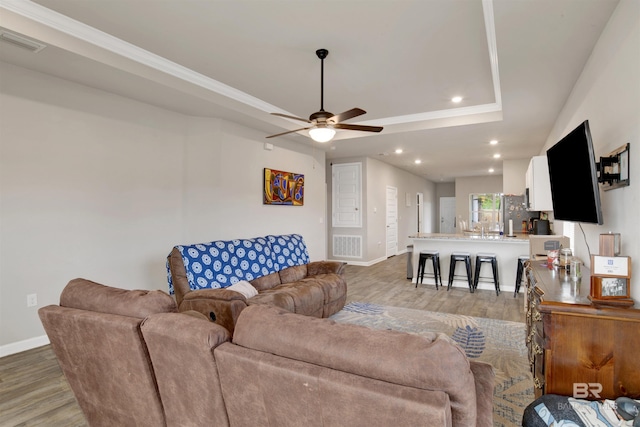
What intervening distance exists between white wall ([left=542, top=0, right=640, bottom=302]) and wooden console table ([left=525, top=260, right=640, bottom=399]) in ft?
1.17

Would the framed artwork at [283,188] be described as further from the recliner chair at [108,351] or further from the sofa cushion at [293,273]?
the recliner chair at [108,351]

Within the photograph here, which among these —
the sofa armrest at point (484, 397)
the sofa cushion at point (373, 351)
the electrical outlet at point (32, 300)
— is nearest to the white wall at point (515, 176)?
the sofa armrest at point (484, 397)

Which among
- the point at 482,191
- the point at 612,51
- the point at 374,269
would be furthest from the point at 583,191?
the point at 482,191

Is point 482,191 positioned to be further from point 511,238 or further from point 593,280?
point 593,280

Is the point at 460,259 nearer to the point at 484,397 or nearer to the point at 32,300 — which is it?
the point at 484,397

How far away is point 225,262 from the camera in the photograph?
3535mm

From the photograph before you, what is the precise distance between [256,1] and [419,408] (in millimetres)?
2639

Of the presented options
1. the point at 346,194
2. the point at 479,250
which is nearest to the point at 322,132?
the point at 479,250

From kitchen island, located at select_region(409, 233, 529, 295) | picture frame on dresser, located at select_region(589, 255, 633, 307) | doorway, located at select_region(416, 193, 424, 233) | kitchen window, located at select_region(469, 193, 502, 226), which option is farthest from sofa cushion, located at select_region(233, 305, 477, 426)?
kitchen window, located at select_region(469, 193, 502, 226)

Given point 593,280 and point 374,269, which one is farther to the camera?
point 374,269

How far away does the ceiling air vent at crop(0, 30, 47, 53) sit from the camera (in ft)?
8.00

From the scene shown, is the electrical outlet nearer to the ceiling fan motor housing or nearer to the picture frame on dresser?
the ceiling fan motor housing

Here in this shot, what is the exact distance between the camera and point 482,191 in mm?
11672

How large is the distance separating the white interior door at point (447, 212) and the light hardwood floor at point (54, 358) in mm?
7163
